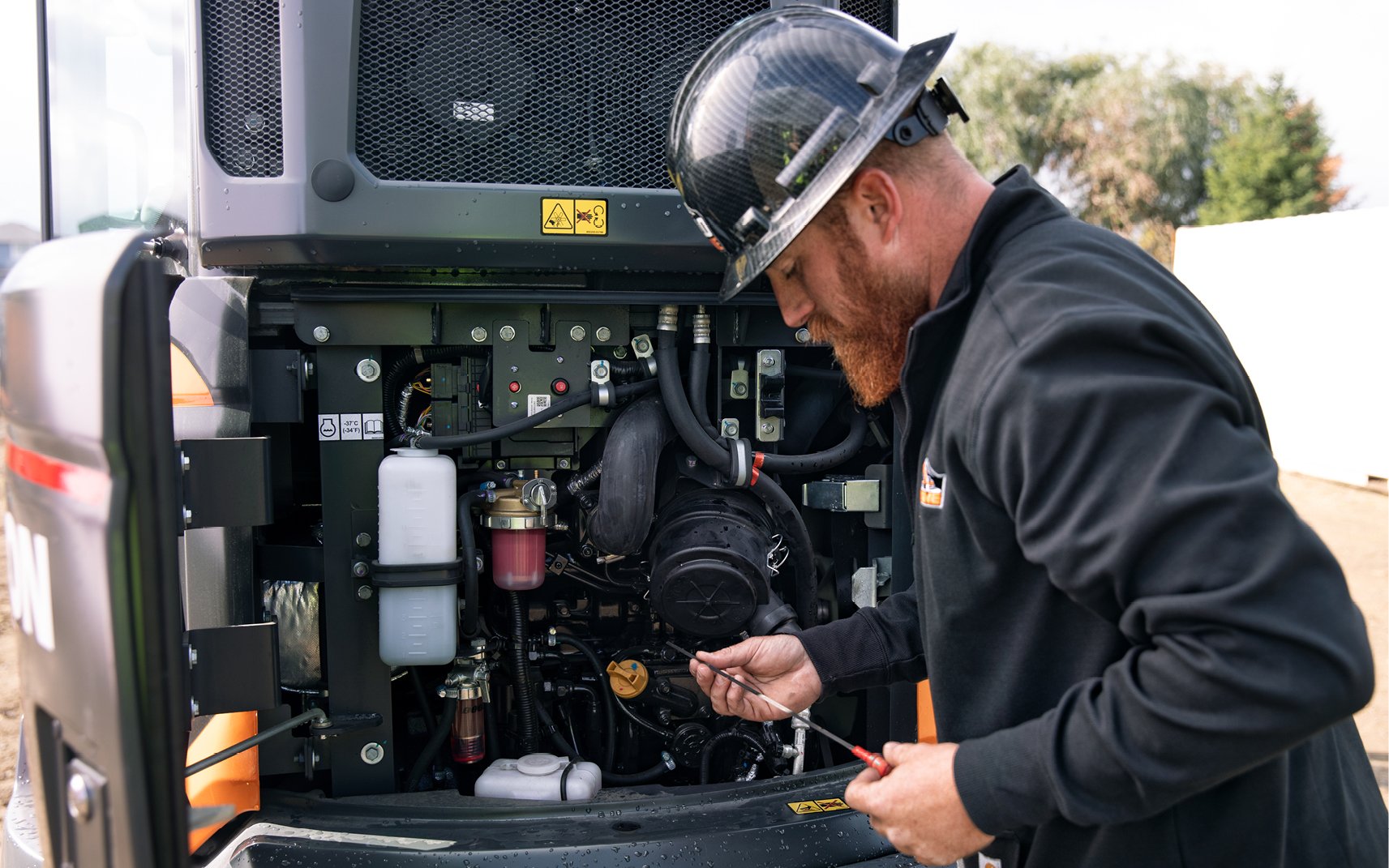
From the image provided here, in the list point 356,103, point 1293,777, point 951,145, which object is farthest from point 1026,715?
point 356,103

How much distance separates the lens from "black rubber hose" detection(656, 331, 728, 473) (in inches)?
99.3

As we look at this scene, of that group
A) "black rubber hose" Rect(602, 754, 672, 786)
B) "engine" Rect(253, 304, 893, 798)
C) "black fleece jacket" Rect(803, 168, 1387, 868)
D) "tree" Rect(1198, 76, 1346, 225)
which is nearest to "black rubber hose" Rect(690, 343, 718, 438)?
"engine" Rect(253, 304, 893, 798)

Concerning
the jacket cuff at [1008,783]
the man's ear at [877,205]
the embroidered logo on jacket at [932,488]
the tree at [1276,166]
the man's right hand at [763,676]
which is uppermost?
the tree at [1276,166]

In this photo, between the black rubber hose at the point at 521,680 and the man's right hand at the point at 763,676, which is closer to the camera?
the man's right hand at the point at 763,676

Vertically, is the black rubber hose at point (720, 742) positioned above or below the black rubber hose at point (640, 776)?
above

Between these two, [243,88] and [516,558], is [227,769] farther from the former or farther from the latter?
[243,88]

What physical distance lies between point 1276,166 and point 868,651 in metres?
27.9

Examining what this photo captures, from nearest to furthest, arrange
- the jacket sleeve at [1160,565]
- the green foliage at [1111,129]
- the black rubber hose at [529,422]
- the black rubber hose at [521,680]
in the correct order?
1. the jacket sleeve at [1160,565]
2. the black rubber hose at [529,422]
3. the black rubber hose at [521,680]
4. the green foliage at [1111,129]

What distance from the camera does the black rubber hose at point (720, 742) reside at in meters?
2.75

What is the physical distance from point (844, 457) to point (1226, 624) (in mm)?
1601

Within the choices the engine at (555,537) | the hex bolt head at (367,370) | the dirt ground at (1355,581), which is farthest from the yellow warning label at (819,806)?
the hex bolt head at (367,370)

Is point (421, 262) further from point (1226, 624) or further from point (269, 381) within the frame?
point (1226, 624)

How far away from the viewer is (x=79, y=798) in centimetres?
137

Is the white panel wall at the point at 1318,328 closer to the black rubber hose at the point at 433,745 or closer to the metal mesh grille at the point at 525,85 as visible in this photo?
the metal mesh grille at the point at 525,85
